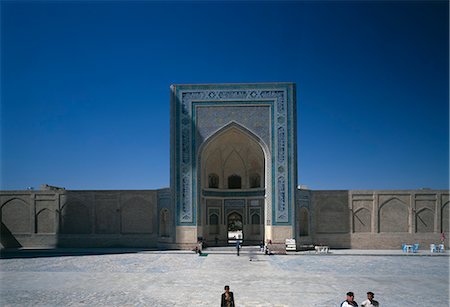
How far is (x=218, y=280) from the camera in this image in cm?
1131

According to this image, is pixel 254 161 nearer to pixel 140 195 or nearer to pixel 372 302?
pixel 140 195

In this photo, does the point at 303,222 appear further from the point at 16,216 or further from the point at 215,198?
the point at 16,216

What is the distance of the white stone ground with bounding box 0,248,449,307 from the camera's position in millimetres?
8984

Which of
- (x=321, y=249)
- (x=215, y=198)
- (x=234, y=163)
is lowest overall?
(x=321, y=249)

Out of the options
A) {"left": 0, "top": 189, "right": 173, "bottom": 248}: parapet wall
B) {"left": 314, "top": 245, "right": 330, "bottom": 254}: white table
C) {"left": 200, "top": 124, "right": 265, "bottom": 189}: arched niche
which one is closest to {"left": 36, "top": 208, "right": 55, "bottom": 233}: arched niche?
{"left": 0, "top": 189, "right": 173, "bottom": 248}: parapet wall

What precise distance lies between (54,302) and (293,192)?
12802 mm

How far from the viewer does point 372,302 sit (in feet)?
19.0

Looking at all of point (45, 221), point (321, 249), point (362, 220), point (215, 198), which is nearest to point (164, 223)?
point (215, 198)

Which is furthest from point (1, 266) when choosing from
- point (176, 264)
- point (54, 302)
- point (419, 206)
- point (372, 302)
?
point (419, 206)

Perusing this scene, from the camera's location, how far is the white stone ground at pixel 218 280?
898 cm

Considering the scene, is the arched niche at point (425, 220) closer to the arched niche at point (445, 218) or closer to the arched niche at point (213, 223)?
the arched niche at point (445, 218)

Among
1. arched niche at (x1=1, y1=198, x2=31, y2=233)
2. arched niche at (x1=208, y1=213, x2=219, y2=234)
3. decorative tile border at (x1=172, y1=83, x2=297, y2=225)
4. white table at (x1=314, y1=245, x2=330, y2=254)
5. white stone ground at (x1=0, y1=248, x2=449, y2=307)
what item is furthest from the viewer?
arched niche at (x1=208, y1=213, x2=219, y2=234)

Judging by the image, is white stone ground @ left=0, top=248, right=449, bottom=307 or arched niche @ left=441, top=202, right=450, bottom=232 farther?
arched niche @ left=441, top=202, right=450, bottom=232

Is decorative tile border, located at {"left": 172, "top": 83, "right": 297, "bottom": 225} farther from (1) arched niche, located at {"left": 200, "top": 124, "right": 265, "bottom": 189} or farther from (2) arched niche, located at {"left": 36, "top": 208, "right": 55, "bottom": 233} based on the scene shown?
(2) arched niche, located at {"left": 36, "top": 208, "right": 55, "bottom": 233}
